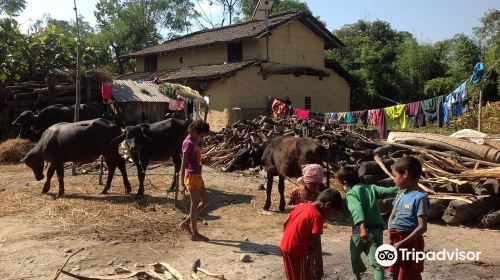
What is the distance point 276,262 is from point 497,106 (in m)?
20.9

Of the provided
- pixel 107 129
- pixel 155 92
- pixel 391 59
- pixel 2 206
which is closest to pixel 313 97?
pixel 155 92

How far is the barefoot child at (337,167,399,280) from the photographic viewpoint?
4.54m

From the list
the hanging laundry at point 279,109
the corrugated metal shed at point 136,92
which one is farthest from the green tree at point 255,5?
the hanging laundry at point 279,109

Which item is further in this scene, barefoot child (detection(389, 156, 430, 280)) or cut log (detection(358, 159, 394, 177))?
cut log (detection(358, 159, 394, 177))

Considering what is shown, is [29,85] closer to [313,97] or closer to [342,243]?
[313,97]

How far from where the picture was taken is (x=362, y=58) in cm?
3556

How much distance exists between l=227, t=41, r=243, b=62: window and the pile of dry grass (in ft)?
42.2

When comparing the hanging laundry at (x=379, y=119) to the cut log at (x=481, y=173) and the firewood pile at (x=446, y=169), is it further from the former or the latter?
the cut log at (x=481, y=173)

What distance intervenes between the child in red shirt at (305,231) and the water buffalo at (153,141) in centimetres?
605

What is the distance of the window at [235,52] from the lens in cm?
2614

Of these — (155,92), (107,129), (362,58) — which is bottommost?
(107,129)

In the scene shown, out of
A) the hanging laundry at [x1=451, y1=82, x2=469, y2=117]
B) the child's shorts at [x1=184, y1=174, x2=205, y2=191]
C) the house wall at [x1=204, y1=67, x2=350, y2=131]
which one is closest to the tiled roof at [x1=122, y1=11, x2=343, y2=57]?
the house wall at [x1=204, y1=67, x2=350, y2=131]

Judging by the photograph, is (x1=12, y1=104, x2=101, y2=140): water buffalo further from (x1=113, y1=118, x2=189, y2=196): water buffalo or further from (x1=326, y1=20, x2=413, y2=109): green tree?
(x1=326, y1=20, x2=413, y2=109): green tree

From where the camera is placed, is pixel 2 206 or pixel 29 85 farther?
pixel 29 85
